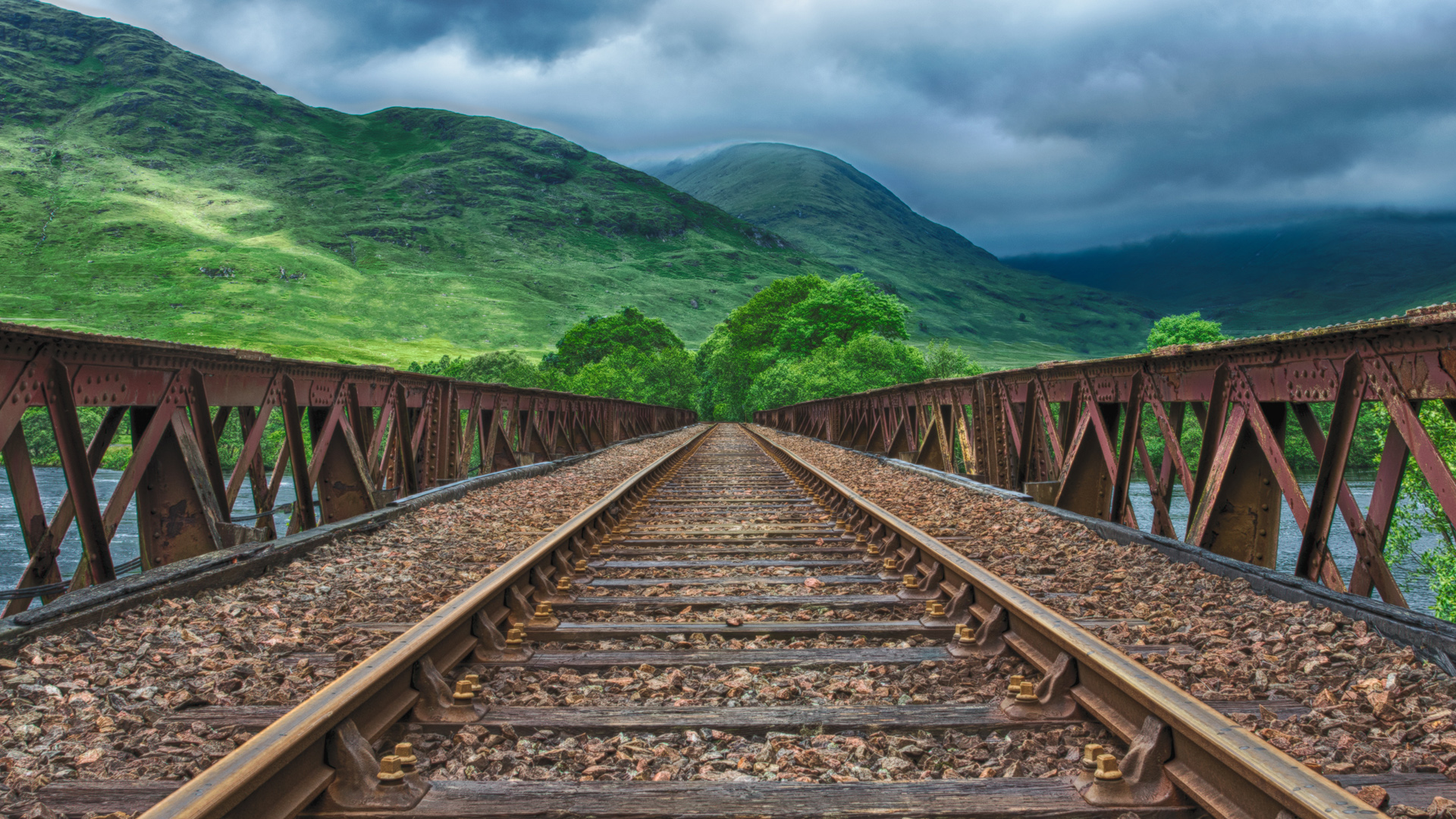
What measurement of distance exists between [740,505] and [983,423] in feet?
13.1

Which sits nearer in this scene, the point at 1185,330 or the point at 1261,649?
the point at 1261,649

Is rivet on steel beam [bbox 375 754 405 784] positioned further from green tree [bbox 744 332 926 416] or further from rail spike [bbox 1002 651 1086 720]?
green tree [bbox 744 332 926 416]

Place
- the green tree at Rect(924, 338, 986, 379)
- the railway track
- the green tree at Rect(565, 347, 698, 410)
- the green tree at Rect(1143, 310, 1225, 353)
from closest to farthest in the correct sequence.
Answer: the railway track < the green tree at Rect(924, 338, 986, 379) < the green tree at Rect(565, 347, 698, 410) < the green tree at Rect(1143, 310, 1225, 353)

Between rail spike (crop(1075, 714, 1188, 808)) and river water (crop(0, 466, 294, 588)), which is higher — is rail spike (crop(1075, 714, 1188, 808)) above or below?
above

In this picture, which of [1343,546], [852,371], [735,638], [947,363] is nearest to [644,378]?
[947,363]

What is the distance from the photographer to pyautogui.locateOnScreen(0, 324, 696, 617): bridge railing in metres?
4.76

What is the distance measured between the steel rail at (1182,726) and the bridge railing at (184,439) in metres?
4.98

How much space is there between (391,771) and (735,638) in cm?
198

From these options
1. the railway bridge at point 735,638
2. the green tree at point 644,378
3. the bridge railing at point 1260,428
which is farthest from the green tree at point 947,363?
the railway bridge at point 735,638

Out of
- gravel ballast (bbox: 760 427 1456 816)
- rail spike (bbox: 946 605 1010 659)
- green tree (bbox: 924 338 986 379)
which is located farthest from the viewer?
green tree (bbox: 924 338 986 379)

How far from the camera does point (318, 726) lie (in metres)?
2.44

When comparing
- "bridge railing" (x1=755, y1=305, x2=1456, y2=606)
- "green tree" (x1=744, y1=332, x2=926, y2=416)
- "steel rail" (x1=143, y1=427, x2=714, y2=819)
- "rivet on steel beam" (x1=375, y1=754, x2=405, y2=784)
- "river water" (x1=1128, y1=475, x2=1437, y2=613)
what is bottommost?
"river water" (x1=1128, y1=475, x2=1437, y2=613)

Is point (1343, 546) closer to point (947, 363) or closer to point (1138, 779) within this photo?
point (947, 363)

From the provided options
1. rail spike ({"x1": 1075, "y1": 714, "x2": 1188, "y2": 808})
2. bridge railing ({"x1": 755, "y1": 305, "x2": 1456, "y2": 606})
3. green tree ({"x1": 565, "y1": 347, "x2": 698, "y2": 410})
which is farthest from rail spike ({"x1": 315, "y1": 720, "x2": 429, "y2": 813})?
green tree ({"x1": 565, "y1": 347, "x2": 698, "y2": 410})
